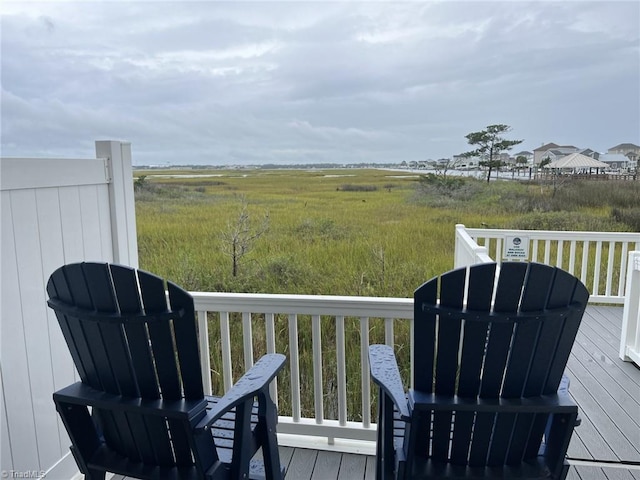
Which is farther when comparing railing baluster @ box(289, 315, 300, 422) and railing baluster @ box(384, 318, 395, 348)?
railing baluster @ box(289, 315, 300, 422)

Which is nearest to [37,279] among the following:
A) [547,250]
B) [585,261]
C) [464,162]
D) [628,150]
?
[464,162]

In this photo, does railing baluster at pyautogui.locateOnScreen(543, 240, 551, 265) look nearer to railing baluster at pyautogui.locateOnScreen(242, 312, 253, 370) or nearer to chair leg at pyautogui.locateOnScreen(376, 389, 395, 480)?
railing baluster at pyautogui.locateOnScreen(242, 312, 253, 370)

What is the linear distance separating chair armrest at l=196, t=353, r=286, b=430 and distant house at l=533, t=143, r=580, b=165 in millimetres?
4122

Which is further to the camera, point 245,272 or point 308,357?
point 245,272

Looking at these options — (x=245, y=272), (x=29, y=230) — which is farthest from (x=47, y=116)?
(x=29, y=230)

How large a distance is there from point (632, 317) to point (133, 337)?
3.33 m

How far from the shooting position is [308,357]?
3439 mm

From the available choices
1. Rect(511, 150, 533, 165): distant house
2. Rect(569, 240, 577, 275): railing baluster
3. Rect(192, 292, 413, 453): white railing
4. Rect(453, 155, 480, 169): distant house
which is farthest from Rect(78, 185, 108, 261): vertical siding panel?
Rect(569, 240, 577, 275): railing baluster

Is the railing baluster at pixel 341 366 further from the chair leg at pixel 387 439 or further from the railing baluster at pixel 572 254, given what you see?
the railing baluster at pixel 572 254

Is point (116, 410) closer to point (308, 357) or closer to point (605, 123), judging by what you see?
point (308, 357)

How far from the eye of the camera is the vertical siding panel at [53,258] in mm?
1615

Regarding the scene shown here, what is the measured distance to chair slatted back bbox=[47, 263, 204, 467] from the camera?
1.13m

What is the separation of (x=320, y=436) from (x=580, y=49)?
4358mm

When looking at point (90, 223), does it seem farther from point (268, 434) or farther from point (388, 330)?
point (388, 330)
